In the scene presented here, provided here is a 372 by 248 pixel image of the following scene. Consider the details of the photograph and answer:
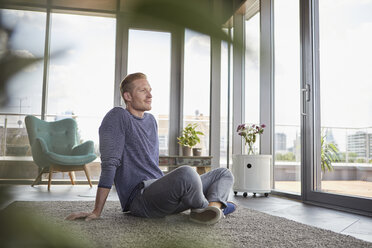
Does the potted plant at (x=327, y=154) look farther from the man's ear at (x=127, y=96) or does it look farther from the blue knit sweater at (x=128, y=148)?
the man's ear at (x=127, y=96)

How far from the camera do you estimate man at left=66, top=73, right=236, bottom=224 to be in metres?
1.65

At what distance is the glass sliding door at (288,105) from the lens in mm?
3283

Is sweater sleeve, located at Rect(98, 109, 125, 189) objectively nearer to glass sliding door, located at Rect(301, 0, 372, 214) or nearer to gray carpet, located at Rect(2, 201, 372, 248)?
gray carpet, located at Rect(2, 201, 372, 248)

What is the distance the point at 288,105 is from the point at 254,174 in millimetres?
742

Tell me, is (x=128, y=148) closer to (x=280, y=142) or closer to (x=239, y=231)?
(x=239, y=231)

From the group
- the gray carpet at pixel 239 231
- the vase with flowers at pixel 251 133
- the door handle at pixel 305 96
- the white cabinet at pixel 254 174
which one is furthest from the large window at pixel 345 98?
the gray carpet at pixel 239 231

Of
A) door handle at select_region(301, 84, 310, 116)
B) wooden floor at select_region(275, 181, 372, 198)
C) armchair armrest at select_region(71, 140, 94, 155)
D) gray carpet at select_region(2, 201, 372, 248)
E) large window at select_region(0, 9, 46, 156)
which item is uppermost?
door handle at select_region(301, 84, 310, 116)

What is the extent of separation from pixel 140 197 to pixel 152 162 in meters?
0.20

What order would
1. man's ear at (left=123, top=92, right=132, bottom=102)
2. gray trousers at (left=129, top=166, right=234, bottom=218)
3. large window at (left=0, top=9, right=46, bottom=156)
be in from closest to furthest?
large window at (left=0, top=9, right=46, bottom=156) → gray trousers at (left=129, top=166, right=234, bottom=218) → man's ear at (left=123, top=92, right=132, bottom=102)

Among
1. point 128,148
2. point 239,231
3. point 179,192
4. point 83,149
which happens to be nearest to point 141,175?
point 128,148

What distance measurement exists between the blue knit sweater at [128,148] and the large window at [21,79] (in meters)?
1.55

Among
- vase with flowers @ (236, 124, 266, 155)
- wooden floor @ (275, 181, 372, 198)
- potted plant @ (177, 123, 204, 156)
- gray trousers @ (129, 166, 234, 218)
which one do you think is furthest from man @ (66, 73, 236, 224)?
potted plant @ (177, 123, 204, 156)

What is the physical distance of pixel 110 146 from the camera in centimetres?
174

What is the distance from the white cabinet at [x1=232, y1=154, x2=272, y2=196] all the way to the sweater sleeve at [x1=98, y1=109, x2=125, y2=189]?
1821 millimetres
